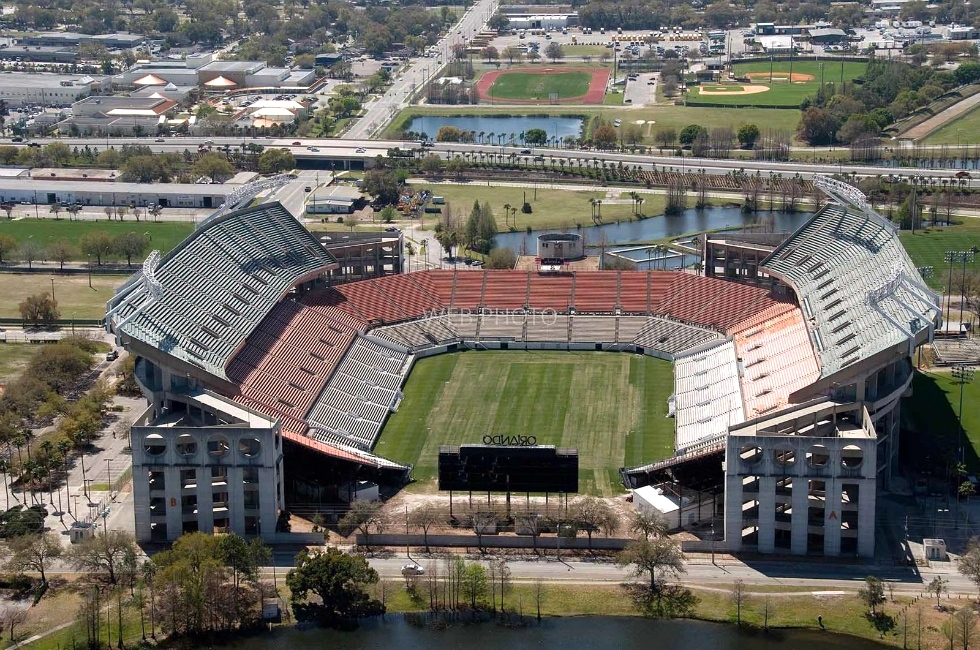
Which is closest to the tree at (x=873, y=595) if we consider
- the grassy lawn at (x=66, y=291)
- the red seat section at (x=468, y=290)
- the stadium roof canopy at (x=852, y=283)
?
the stadium roof canopy at (x=852, y=283)

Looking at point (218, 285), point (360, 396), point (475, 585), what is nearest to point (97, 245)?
point (218, 285)

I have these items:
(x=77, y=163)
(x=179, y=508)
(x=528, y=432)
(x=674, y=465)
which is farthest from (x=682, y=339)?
(x=77, y=163)

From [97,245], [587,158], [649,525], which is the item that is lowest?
[649,525]

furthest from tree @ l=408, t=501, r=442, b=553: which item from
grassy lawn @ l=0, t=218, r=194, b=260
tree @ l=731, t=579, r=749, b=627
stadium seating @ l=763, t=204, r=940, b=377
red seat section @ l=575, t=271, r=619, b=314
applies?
grassy lawn @ l=0, t=218, r=194, b=260

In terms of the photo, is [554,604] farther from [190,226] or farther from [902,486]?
[190,226]

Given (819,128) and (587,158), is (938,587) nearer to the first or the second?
(587,158)

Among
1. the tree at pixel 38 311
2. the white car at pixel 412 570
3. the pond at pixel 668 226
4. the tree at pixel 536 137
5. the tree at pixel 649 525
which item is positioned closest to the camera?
the white car at pixel 412 570

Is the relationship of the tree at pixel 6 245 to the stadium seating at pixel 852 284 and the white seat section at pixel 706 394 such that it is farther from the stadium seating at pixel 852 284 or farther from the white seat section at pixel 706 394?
the stadium seating at pixel 852 284
